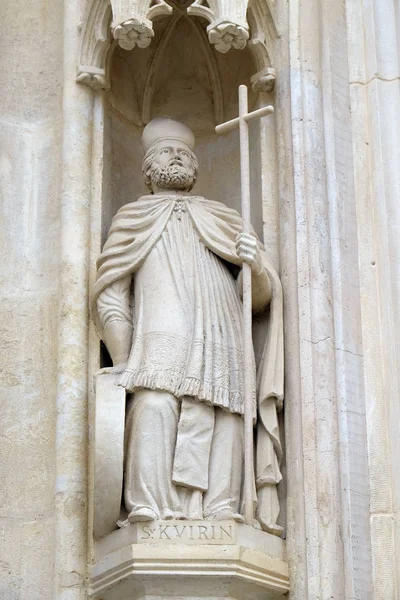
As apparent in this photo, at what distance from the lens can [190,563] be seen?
234 inches

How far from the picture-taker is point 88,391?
653 cm

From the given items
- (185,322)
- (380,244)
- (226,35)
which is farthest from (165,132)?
(380,244)

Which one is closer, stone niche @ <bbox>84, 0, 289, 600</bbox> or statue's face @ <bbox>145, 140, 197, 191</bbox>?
stone niche @ <bbox>84, 0, 289, 600</bbox>

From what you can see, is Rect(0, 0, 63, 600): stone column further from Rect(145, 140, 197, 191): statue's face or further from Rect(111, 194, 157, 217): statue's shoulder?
Rect(145, 140, 197, 191): statue's face

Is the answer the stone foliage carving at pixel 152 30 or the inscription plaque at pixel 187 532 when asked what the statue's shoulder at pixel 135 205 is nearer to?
the stone foliage carving at pixel 152 30

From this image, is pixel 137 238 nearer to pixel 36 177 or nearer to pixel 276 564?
pixel 36 177

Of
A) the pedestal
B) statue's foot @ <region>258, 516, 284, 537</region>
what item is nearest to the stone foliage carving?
statue's foot @ <region>258, 516, 284, 537</region>

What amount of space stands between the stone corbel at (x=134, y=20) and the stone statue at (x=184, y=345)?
41 centimetres

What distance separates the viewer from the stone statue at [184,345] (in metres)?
6.16

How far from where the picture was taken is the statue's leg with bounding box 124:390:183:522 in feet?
20.0

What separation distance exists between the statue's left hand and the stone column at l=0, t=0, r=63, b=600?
Result: 0.81 m

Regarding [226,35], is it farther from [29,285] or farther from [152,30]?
[29,285]

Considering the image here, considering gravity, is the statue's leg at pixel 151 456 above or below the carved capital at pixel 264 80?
below

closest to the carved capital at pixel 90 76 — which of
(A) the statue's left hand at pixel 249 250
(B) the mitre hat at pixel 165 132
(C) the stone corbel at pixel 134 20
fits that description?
Answer: (C) the stone corbel at pixel 134 20
